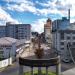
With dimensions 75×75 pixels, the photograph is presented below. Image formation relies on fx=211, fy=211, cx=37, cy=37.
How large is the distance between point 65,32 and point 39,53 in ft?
158

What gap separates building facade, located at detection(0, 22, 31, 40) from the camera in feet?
557

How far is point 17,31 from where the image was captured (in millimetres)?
171875

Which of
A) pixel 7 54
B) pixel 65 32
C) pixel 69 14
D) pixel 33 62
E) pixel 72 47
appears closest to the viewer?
pixel 33 62

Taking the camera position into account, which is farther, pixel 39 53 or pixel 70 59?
pixel 70 59

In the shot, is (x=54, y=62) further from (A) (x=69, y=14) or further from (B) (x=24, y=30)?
(B) (x=24, y=30)

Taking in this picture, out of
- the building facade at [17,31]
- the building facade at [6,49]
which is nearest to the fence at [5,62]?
the building facade at [6,49]

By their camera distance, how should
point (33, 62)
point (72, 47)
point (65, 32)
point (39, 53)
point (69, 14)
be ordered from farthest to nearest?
point (69, 14), point (65, 32), point (72, 47), point (39, 53), point (33, 62)

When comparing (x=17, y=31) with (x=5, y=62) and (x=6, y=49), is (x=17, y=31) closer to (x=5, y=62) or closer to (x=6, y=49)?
(x=6, y=49)

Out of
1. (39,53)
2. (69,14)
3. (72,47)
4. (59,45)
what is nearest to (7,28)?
(69,14)

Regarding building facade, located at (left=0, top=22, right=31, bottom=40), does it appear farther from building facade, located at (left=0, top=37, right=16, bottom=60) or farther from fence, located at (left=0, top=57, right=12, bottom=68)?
fence, located at (left=0, top=57, right=12, bottom=68)

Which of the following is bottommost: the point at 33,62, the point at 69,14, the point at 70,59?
the point at 70,59

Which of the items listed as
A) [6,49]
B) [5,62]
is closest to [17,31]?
[6,49]

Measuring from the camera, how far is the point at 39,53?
3838 centimetres

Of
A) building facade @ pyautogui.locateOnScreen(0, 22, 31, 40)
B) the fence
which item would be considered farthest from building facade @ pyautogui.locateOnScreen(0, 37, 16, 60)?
building facade @ pyautogui.locateOnScreen(0, 22, 31, 40)
